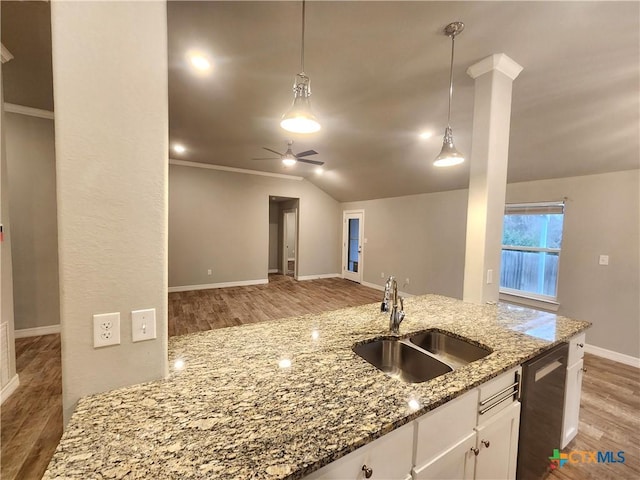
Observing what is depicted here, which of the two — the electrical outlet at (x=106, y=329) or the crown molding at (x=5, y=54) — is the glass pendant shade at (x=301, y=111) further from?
the crown molding at (x=5, y=54)

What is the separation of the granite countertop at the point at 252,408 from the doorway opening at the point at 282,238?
6.39m

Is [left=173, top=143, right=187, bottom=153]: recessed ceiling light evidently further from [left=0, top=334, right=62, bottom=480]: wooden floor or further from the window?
the window

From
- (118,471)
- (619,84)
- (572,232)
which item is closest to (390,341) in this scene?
(118,471)

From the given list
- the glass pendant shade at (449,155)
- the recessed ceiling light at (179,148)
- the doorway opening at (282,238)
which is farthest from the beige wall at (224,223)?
the glass pendant shade at (449,155)

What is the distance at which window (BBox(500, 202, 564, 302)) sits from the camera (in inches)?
145

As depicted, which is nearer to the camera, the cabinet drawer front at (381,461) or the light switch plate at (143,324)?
the cabinet drawer front at (381,461)

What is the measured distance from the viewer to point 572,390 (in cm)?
175

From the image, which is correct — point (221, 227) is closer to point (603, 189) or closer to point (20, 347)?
point (20, 347)

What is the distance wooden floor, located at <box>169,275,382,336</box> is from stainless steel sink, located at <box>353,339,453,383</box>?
2.89 meters

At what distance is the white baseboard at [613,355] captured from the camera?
9.80 feet

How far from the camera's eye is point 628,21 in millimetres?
1577

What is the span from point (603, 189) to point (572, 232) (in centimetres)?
59

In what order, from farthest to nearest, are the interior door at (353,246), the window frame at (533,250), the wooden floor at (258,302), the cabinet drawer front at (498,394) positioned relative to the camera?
the interior door at (353,246), the wooden floor at (258,302), the window frame at (533,250), the cabinet drawer front at (498,394)

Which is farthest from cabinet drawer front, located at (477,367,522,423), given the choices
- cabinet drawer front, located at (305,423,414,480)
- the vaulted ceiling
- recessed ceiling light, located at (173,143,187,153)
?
recessed ceiling light, located at (173,143,187,153)
